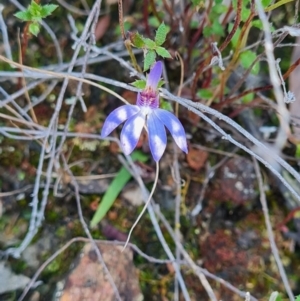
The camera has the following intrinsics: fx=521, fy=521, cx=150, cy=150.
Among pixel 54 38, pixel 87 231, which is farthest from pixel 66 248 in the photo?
pixel 54 38

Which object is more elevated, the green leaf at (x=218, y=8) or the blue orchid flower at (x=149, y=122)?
the green leaf at (x=218, y=8)

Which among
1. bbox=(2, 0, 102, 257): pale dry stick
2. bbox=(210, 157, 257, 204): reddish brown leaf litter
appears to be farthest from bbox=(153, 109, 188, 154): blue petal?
bbox=(210, 157, 257, 204): reddish brown leaf litter

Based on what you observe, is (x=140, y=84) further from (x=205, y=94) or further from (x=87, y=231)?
(x=87, y=231)

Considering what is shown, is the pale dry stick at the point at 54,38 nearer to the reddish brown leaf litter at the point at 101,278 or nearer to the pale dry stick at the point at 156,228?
the pale dry stick at the point at 156,228

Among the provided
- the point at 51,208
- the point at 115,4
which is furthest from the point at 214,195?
the point at 115,4

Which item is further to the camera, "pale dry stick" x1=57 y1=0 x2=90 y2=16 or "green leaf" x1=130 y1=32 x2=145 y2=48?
"pale dry stick" x1=57 y1=0 x2=90 y2=16

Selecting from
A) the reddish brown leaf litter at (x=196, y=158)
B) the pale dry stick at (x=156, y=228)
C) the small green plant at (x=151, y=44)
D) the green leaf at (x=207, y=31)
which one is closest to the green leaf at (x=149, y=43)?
the small green plant at (x=151, y=44)

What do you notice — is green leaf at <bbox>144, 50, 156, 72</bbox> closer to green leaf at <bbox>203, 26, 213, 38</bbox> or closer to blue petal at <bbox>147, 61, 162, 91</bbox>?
blue petal at <bbox>147, 61, 162, 91</bbox>
